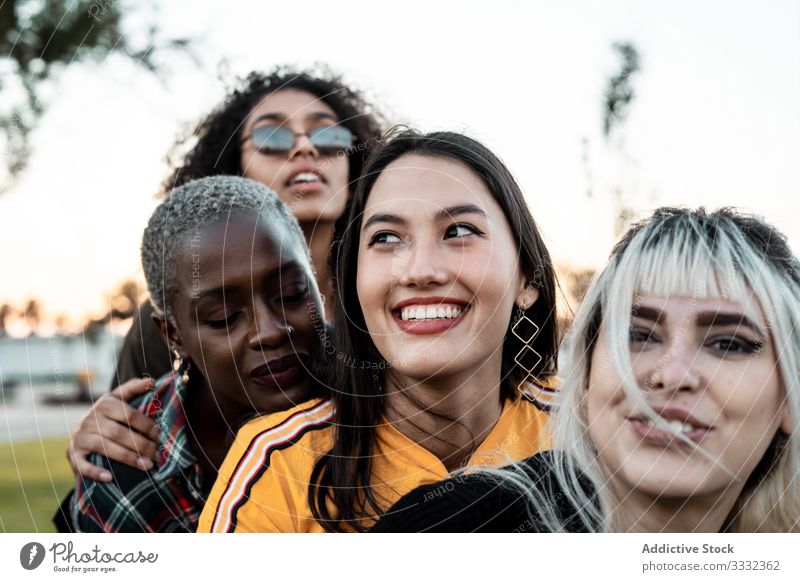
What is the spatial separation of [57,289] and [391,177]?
485 millimetres

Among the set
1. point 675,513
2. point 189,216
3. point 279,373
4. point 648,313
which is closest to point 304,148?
point 189,216

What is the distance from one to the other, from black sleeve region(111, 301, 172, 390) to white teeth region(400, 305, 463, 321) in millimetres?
463

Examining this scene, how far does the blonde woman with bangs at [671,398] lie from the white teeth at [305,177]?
0.45 meters

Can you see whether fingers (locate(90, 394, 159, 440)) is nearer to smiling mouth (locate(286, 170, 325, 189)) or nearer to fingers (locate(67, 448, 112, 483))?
fingers (locate(67, 448, 112, 483))

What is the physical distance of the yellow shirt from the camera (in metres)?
0.89

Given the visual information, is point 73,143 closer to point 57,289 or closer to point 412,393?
point 57,289

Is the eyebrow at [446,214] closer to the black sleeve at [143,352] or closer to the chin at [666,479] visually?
the chin at [666,479]

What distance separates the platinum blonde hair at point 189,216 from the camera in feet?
3.30

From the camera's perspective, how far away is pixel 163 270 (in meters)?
1.04

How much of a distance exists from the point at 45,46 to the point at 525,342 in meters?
0.80

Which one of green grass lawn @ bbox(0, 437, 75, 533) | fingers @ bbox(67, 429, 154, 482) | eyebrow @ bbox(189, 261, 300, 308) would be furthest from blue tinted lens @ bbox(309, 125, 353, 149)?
green grass lawn @ bbox(0, 437, 75, 533)

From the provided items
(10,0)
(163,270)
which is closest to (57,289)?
(163,270)

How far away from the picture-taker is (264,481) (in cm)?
88

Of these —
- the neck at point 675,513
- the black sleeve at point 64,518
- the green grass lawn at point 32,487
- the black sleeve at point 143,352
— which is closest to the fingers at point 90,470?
the black sleeve at point 64,518
